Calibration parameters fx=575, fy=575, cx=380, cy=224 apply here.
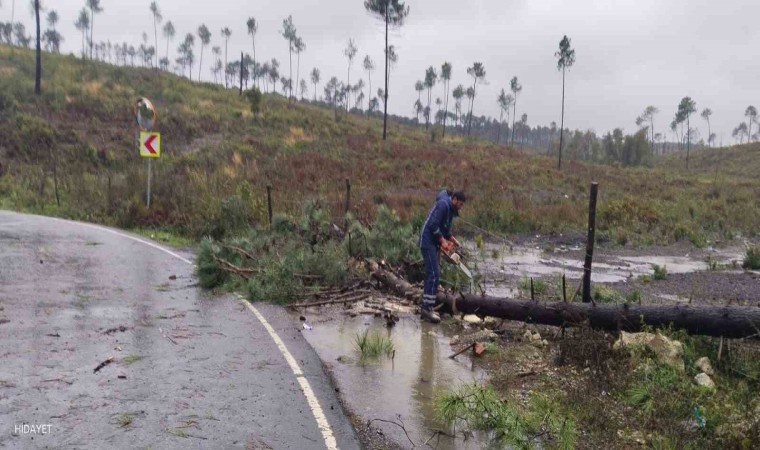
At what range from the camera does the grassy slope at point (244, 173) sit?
2170 centimetres

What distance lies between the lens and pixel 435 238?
9.21 metres

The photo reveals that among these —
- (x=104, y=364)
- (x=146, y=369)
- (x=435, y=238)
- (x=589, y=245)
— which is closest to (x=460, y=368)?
(x=435, y=238)

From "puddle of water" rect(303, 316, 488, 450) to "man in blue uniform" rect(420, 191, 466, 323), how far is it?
0.40 m

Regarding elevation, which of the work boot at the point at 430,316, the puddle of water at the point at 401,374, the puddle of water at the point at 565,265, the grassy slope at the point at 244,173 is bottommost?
the puddle of water at the point at 401,374

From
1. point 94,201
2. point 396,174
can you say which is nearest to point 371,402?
point 94,201

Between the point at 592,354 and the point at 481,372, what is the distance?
53.7 inches

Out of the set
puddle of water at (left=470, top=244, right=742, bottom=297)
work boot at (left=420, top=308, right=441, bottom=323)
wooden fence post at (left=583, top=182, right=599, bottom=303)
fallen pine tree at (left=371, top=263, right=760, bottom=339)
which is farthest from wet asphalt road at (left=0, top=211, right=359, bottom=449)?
puddle of water at (left=470, top=244, right=742, bottom=297)

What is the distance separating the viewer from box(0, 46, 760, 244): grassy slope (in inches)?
854

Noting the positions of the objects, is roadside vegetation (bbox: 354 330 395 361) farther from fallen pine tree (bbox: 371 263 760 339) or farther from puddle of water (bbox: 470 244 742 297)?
puddle of water (bbox: 470 244 742 297)

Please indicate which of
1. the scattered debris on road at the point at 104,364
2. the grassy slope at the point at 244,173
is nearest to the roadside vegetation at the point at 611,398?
the scattered debris on road at the point at 104,364

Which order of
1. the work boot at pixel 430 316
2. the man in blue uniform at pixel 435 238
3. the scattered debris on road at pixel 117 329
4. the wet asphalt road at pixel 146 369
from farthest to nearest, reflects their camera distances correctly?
the work boot at pixel 430 316, the man in blue uniform at pixel 435 238, the scattered debris on road at pixel 117 329, the wet asphalt road at pixel 146 369

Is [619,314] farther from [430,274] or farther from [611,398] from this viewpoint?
[430,274]

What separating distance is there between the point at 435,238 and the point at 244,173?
2092 cm

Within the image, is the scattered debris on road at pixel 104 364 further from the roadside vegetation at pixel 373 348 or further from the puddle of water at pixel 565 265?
the puddle of water at pixel 565 265
